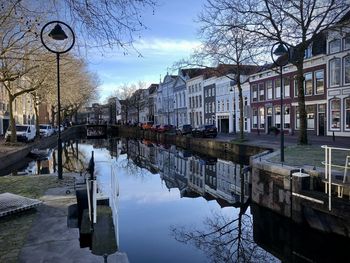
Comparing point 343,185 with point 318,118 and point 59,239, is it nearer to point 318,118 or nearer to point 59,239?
point 59,239

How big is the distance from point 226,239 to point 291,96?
32.3m

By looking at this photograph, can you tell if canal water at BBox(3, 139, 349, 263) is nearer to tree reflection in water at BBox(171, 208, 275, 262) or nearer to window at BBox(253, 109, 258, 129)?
tree reflection in water at BBox(171, 208, 275, 262)

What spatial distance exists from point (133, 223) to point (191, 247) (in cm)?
277

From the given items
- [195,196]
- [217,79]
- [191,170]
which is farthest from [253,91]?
[195,196]

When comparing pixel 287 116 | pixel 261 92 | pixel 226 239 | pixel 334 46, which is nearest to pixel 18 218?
pixel 226 239

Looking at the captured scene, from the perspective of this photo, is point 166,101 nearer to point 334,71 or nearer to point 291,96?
point 291,96

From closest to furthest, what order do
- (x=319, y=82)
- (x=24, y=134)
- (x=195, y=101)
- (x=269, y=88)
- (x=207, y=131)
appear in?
(x=319, y=82)
(x=24, y=134)
(x=207, y=131)
(x=269, y=88)
(x=195, y=101)

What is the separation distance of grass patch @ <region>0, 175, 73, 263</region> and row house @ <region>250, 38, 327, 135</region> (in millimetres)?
24912

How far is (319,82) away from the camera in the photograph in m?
37.5

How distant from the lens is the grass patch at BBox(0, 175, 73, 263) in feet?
20.9

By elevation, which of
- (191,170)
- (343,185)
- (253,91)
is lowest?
(191,170)

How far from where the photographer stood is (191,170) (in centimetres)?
2767

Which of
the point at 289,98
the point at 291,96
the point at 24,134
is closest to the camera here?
the point at 24,134

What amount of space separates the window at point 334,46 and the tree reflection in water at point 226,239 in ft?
82.5
